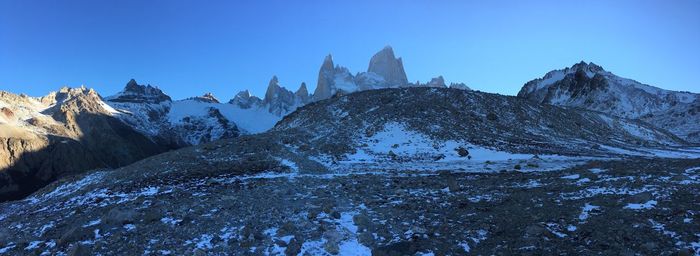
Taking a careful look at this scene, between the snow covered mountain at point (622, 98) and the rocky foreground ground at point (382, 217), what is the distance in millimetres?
89841

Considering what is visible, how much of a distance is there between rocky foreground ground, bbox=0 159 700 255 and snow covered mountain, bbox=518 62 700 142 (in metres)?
89.8

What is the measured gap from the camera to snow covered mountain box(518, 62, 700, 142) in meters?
99.5

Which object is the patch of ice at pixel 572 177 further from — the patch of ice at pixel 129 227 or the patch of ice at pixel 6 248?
the patch of ice at pixel 6 248

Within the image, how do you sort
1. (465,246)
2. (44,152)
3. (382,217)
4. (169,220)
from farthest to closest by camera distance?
(44,152), (169,220), (382,217), (465,246)

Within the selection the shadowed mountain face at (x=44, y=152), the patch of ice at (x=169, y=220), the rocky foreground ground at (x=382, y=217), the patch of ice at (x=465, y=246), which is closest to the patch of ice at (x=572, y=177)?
the rocky foreground ground at (x=382, y=217)

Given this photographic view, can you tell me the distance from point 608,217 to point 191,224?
1511 centimetres

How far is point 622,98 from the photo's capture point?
385 ft

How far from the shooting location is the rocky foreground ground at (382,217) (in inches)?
549

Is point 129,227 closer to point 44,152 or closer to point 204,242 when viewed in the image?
point 204,242

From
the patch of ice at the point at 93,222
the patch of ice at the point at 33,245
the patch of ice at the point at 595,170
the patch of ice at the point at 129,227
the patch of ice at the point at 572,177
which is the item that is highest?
the patch of ice at the point at 595,170

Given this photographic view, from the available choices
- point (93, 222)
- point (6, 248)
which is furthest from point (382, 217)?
point (6, 248)

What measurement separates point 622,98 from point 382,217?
123 metres

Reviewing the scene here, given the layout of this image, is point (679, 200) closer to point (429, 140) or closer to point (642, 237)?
point (642, 237)

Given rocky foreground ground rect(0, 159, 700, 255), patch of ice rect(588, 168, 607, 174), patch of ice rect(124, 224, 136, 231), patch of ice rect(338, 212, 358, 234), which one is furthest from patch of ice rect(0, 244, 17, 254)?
patch of ice rect(588, 168, 607, 174)
